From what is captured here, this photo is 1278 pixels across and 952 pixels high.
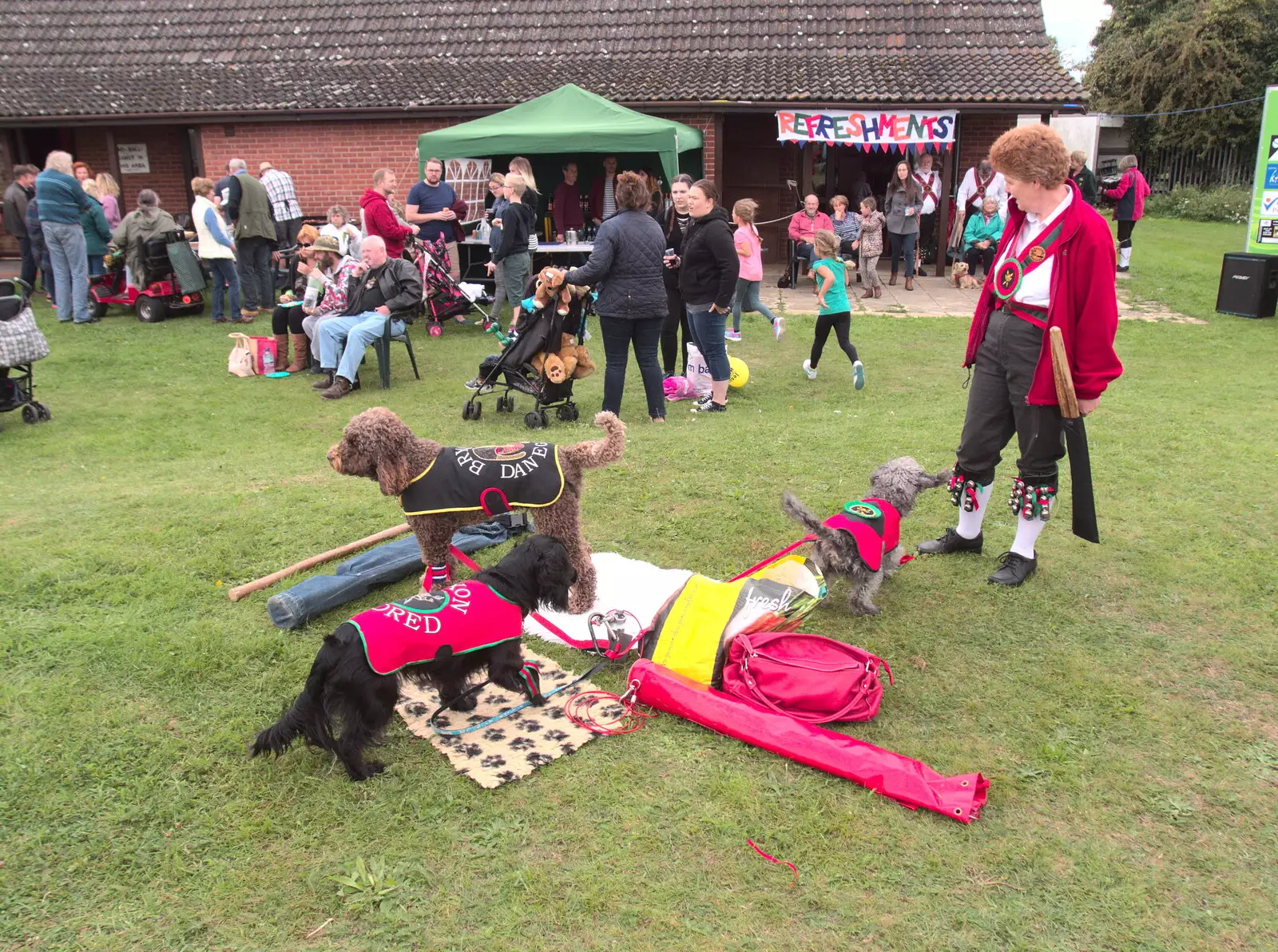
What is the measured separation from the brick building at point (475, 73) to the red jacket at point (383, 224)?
15.1 ft

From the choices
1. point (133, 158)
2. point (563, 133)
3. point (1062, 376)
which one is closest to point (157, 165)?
point (133, 158)

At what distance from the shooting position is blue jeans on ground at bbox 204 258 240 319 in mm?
12000

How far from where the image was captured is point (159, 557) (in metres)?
4.98

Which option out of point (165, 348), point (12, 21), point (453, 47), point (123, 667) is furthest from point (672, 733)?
point (12, 21)

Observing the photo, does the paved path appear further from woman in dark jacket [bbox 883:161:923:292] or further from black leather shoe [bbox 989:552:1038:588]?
black leather shoe [bbox 989:552:1038:588]

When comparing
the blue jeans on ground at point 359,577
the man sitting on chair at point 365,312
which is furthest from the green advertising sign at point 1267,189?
the blue jeans on ground at point 359,577

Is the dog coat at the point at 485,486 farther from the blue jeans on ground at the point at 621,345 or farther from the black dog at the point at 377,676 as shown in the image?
the blue jeans on ground at the point at 621,345

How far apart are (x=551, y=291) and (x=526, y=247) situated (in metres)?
3.57

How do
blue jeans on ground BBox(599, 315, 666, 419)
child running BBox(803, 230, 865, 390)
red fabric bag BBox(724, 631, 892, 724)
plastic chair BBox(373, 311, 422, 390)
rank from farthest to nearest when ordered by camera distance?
plastic chair BBox(373, 311, 422, 390)
child running BBox(803, 230, 865, 390)
blue jeans on ground BBox(599, 315, 666, 419)
red fabric bag BBox(724, 631, 892, 724)

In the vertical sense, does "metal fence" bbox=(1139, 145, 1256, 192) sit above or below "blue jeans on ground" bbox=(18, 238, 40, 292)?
above

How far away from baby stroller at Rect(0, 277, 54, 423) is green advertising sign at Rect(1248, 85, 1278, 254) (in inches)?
532

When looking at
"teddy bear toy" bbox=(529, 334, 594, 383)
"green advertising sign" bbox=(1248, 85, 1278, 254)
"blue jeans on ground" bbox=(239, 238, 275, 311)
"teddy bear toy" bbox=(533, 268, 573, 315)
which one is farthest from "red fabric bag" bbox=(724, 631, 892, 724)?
"green advertising sign" bbox=(1248, 85, 1278, 254)

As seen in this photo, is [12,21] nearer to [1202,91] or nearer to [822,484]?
[822,484]

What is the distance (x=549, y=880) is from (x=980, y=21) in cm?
1652
